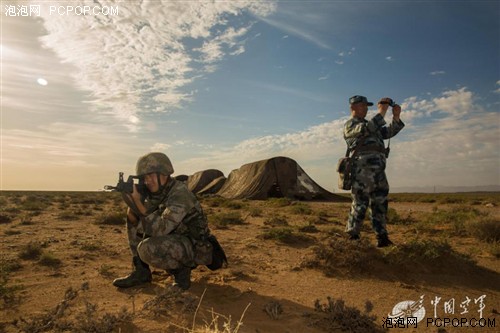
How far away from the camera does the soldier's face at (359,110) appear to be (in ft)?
19.2

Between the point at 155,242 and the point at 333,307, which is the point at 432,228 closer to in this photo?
the point at 333,307

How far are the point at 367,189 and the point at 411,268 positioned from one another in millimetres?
1365

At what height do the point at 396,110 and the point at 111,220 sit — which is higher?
the point at 396,110

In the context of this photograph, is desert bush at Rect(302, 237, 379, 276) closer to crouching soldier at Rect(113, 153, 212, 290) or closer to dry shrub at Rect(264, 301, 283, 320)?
dry shrub at Rect(264, 301, 283, 320)

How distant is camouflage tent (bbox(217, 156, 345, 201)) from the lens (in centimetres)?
2155

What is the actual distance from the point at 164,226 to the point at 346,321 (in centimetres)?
210

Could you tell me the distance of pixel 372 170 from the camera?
557 cm

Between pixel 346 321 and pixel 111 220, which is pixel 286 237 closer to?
pixel 346 321

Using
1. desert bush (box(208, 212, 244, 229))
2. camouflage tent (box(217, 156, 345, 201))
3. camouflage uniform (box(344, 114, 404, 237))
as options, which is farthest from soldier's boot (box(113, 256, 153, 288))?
camouflage tent (box(217, 156, 345, 201))

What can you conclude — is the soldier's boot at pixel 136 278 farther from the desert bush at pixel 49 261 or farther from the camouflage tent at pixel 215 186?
the camouflage tent at pixel 215 186

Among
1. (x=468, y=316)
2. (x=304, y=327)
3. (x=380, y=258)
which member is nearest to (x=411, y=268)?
(x=380, y=258)

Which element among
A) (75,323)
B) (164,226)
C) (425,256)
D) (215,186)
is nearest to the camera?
(75,323)

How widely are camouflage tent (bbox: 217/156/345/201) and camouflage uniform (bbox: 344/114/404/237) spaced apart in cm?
1563

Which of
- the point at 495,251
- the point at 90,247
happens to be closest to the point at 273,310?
the point at 495,251
